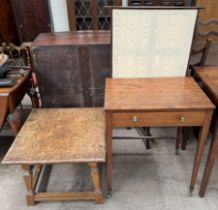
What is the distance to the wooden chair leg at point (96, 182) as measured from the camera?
4.50ft

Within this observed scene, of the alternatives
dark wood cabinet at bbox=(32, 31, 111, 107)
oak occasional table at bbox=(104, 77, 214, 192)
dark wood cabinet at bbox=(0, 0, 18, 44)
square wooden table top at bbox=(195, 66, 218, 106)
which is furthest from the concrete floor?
dark wood cabinet at bbox=(0, 0, 18, 44)

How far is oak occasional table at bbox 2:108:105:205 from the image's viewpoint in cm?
132

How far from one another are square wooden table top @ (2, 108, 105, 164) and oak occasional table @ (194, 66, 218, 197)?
26.2 inches

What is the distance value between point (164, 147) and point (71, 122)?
0.91 metres

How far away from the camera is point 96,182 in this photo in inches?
56.1

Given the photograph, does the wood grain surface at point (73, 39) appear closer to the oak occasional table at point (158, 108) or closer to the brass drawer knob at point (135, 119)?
the oak occasional table at point (158, 108)

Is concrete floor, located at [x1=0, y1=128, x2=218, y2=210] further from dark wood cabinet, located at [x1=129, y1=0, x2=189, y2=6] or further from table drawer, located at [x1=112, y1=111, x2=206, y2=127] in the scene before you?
dark wood cabinet, located at [x1=129, y1=0, x2=189, y2=6]

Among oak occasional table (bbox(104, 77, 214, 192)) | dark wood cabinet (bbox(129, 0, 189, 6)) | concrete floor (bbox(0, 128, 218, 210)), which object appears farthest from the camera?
dark wood cabinet (bbox(129, 0, 189, 6))

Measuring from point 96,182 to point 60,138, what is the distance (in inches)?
14.3

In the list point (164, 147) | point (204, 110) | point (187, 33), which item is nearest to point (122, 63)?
point (187, 33)

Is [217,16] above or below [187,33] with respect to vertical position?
below

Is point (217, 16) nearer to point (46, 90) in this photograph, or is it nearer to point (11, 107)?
point (46, 90)

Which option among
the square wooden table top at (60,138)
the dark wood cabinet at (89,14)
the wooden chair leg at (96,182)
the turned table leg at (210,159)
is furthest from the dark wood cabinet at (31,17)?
the turned table leg at (210,159)

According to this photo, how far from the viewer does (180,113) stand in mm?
1235
